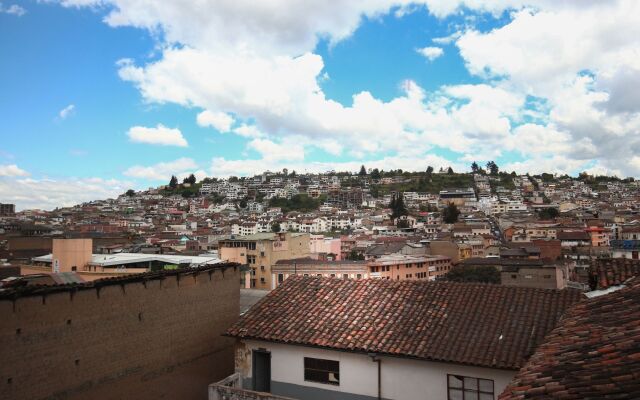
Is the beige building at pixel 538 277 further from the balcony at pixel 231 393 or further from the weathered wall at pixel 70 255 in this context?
the balcony at pixel 231 393

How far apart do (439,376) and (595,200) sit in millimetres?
158439

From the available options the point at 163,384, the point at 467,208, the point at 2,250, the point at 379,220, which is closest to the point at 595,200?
the point at 467,208

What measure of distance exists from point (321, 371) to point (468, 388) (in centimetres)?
314

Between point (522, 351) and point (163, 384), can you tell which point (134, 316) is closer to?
point (163, 384)

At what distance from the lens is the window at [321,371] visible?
10719 millimetres

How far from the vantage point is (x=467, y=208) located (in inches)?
5261

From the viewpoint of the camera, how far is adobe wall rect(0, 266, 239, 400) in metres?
9.36

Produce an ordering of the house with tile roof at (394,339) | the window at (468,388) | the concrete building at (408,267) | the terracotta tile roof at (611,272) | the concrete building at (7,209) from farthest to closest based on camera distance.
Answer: the concrete building at (7,209) < the concrete building at (408,267) < the house with tile roof at (394,339) < the window at (468,388) < the terracotta tile roof at (611,272)

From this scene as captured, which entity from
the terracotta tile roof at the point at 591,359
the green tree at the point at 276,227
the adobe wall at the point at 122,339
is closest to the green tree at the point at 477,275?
the adobe wall at the point at 122,339

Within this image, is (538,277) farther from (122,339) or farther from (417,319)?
(122,339)

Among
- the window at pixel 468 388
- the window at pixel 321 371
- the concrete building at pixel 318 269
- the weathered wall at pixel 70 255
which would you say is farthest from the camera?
the concrete building at pixel 318 269

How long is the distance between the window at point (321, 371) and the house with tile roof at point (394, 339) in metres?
0.02

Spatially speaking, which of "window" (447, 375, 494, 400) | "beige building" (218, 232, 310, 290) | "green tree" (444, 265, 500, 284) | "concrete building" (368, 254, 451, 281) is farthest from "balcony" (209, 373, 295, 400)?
"green tree" (444, 265, 500, 284)

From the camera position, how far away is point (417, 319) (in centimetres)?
1070
